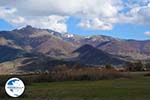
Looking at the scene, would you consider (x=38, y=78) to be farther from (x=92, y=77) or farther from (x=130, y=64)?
(x=130, y=64)

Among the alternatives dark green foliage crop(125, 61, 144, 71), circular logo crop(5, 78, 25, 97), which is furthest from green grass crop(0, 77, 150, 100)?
dark green foliage crop(125, 61, 144, 71)

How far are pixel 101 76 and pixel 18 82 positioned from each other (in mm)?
58975

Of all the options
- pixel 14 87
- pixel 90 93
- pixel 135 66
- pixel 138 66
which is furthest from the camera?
pixel 135 66

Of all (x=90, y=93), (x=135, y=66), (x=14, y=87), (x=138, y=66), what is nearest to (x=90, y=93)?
(x=90, y=93)

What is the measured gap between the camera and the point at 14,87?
32.5 meters

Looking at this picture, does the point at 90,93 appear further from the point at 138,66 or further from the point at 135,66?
the point at 135,66

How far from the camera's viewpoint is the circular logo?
105 ft

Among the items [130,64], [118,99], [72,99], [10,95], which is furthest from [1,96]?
[130,64]

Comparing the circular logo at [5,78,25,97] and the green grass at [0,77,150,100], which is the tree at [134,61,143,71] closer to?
the green grass at [0,77,150,100]

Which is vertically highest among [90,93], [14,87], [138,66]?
[138,66]

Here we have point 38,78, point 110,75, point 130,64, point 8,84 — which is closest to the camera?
point 8,84

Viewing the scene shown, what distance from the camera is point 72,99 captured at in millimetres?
34375

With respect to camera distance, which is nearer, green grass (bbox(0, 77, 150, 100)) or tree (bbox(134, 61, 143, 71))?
green grass (bbox(0, 77, 150, 100))

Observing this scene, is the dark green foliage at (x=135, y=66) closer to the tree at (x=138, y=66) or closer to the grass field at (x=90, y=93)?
the tree at (x=138, y=66)
